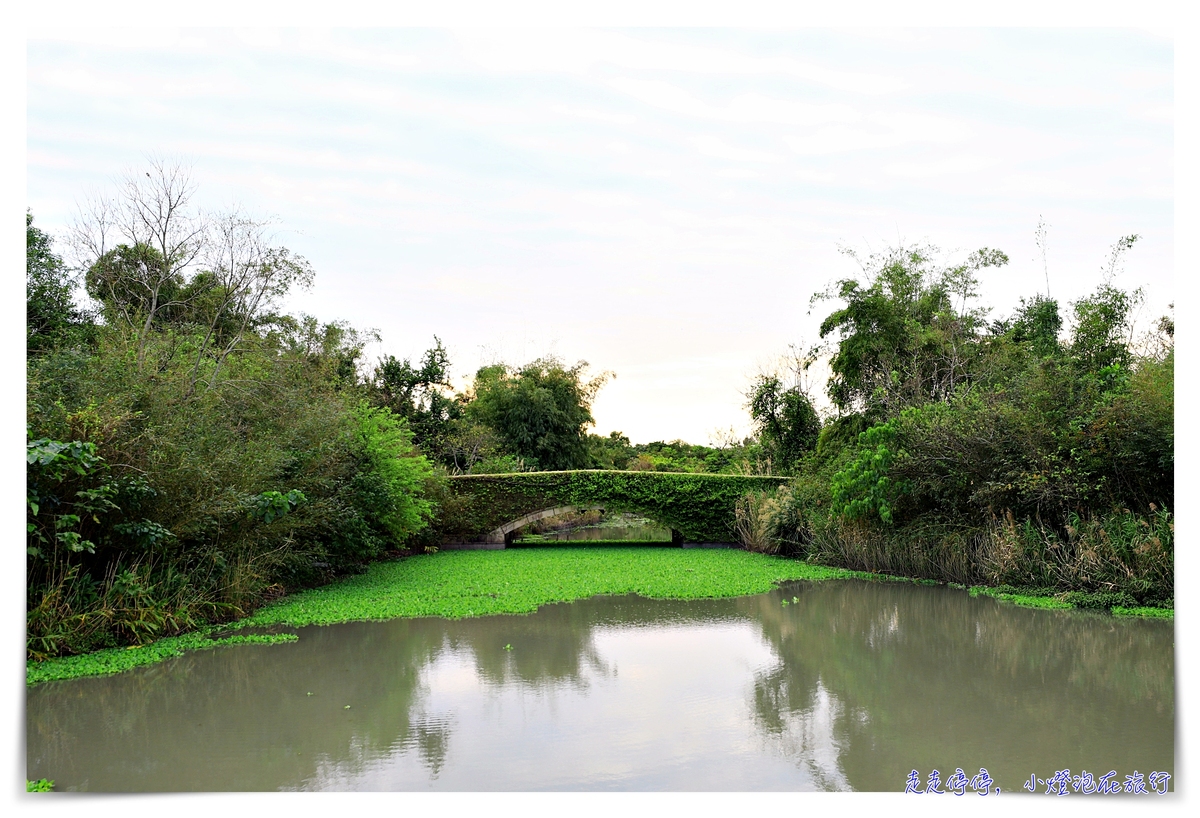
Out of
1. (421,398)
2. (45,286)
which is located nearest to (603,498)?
(421,398)

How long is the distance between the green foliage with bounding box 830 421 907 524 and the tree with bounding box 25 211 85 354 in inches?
612

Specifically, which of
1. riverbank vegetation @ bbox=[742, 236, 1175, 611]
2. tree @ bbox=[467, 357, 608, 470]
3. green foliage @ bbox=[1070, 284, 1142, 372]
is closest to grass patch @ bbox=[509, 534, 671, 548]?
riverbank vegetation @ bbox=[742, 236, 1175, 611]

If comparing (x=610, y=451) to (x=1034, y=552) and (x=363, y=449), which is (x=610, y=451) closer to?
(x=363, y=449)

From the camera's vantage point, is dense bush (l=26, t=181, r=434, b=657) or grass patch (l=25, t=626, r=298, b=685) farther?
dense bush (l=26, t=181, r=434, b=657)

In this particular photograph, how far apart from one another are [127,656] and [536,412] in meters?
21.0

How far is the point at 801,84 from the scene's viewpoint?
23.7ft

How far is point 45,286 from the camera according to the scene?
55.6 feet

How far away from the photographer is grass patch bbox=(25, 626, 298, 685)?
6.64 m

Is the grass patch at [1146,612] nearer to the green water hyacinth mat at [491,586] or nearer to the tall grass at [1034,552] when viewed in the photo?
the green water hyacinth mat at [491,586]

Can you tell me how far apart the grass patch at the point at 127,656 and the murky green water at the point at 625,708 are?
21 centimetres

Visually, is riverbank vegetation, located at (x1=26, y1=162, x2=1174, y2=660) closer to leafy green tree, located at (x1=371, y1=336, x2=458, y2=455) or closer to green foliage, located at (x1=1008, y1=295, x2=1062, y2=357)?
green foliage, located at (x1=1008, y1=295, x2=1062, y2=357)

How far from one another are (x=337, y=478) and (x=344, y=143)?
4.98m

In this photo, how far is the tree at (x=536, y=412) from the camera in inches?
1100

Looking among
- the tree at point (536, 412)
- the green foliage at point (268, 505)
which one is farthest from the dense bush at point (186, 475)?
the tree at point (536, 412)
